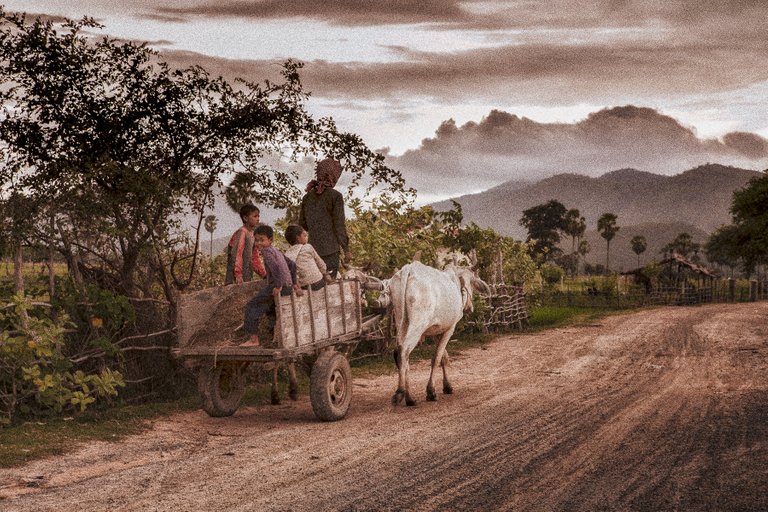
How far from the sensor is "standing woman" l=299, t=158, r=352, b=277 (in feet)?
33.9

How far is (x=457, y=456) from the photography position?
7.40 m

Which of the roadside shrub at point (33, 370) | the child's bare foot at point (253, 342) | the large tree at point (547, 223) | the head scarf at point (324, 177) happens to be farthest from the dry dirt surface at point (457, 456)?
the large tree at point (547, 223)

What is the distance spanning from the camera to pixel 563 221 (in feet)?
353

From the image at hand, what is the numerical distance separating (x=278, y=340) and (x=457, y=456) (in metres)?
2.26

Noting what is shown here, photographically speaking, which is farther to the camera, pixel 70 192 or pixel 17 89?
pixel 17 89

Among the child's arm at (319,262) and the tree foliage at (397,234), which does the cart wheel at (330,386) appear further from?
the tree foliage at (397,234)

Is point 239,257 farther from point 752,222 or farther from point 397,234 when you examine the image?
point 752,222

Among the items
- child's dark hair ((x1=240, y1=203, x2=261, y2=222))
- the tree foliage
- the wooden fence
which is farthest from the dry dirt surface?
the wooden fence

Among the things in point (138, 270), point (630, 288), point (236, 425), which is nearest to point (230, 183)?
point (138, 270)

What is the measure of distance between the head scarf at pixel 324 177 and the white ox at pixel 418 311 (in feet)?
4.87

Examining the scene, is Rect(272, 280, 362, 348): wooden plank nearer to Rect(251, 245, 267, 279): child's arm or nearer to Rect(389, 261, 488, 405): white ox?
Rect(389, 261, 488, 405): white ox

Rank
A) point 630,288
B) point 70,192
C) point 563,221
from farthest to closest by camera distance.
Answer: point 563,221 → point 630,288 → point 70,192

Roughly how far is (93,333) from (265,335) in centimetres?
240

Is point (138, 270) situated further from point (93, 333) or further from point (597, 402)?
point (597, 402)
